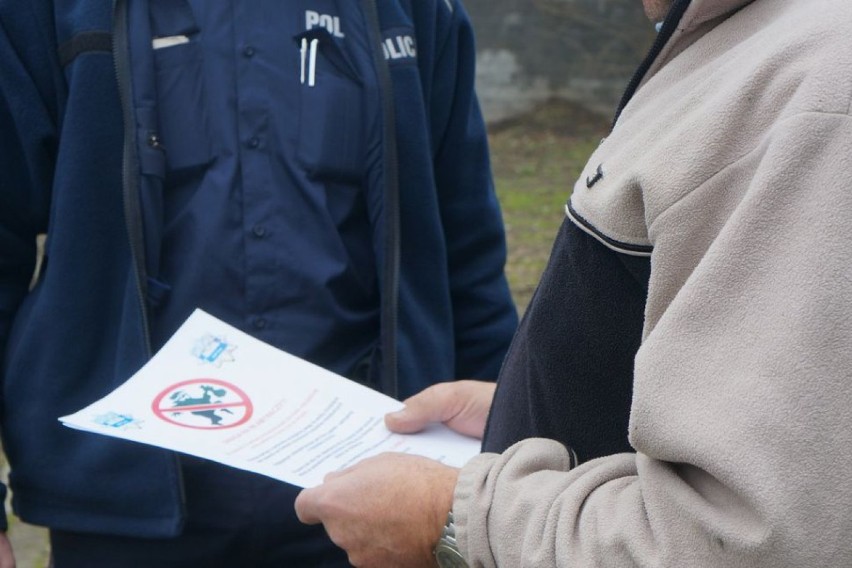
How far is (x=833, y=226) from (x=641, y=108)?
355 millimetres

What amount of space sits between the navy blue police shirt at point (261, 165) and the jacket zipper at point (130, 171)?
6 centimetres

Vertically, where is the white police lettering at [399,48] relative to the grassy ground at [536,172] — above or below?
above

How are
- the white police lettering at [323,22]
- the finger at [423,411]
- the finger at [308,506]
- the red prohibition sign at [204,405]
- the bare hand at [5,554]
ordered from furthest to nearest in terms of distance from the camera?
the white police lettering at [323,22], the bare hand at [5,554], the finger at [423,411], the red prohibition sign at [204,405], the finger at [308,506]

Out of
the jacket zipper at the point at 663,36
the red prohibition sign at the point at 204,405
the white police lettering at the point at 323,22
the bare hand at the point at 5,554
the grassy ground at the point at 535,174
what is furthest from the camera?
the grassy ground at the point at 535,174

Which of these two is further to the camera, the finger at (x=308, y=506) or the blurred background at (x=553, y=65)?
the blurred background at (x=553, y=65)

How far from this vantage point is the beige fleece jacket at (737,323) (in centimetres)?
87

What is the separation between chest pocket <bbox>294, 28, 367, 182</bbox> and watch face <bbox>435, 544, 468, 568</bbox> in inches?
32.0

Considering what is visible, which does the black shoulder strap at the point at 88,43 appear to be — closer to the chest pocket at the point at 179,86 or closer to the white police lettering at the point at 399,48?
the chest pocket at the point at 179,86

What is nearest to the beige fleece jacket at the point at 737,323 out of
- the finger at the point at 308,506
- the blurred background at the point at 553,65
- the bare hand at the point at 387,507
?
the bare hand at the point at 387,507

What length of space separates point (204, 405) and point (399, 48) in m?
0.74

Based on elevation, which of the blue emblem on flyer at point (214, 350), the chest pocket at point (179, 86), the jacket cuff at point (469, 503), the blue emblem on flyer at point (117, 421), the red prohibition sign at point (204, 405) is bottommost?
the red prohibition sign at point (204, 405)

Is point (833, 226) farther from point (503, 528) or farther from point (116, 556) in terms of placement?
point (116, 556)

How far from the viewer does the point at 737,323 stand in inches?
35.9

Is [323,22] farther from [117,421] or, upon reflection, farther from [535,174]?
[535,174]
